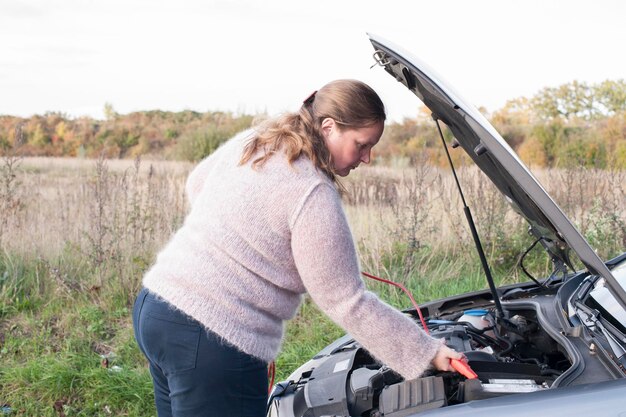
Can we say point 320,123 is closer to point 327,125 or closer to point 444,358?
point 327,125

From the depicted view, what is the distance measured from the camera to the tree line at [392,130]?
63.1ft

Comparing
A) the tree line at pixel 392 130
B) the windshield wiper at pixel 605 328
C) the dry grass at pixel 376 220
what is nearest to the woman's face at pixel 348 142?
the windshield wiper at pixel 605 328

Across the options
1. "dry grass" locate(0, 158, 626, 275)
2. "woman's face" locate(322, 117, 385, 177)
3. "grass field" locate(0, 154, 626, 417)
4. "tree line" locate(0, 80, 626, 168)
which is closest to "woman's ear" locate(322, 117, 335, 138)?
"woman's face" locate(322, 117, 385, 177)

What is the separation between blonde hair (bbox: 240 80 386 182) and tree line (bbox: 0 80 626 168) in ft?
49.0

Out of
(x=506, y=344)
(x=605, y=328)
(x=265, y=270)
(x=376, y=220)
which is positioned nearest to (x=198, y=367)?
(x=265, y=270)

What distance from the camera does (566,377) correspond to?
233 centimetres

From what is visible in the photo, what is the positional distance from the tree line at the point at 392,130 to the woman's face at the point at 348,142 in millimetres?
14898

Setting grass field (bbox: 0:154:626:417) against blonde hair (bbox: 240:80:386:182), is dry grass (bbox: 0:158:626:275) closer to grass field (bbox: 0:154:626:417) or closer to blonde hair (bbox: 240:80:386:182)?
grass field (bbox: 0:154:626:417)

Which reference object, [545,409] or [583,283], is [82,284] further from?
[545,409]

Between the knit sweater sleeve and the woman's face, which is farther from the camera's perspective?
the woman's face

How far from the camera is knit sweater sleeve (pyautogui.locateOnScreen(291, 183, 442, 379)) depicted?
2.34 m

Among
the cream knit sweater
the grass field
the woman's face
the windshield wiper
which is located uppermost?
the woman's face

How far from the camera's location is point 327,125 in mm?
2520

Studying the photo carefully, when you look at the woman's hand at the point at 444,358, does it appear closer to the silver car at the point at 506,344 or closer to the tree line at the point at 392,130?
the silver car at the point at 506,344
